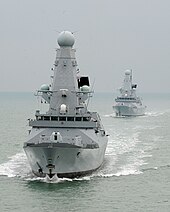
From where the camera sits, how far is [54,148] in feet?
112

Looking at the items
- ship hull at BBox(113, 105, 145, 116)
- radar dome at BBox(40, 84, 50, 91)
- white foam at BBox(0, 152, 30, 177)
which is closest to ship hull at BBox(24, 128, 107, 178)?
white foam at BBox(0, 152, 30, 177)

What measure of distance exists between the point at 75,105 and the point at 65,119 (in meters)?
2.43

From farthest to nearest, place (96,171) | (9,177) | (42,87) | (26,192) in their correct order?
(42,87) < (96,171) < (9,177) < (26,192)

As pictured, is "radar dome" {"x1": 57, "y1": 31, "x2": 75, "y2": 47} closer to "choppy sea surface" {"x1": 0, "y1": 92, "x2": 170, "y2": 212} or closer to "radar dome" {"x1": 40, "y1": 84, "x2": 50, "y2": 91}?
"radar dome" {"x1": 40, "y1": 84, "x2": 50, "y2": 91}

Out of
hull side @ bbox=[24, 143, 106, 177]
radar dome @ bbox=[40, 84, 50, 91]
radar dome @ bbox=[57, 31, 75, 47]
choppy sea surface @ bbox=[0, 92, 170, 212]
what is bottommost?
choppy sea surface @ bbox=[0, 92, 170, 212]

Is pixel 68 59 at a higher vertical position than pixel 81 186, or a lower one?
higher

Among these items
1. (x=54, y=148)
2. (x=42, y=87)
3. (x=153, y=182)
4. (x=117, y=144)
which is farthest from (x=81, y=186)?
(x=117, y=144)

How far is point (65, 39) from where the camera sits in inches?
1624

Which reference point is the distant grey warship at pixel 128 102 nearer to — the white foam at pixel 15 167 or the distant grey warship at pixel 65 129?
the white foam at pixel 15 167

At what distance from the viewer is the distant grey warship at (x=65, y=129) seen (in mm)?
34750

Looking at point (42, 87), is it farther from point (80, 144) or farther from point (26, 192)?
point (26, 192)

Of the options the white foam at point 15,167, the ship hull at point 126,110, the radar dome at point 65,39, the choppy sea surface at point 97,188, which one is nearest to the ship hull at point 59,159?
the choppy sea surface at point 97,188

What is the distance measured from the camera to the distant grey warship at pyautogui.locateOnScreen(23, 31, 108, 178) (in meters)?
34.8

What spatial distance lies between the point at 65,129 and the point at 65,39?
8017mm
